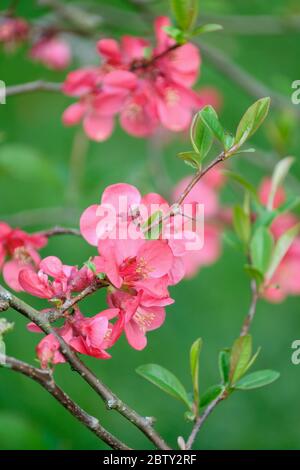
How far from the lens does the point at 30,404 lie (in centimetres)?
207

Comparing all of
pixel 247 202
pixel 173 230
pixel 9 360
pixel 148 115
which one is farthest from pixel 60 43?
pixel 9 360

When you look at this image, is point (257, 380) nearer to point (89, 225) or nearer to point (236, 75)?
point (89, 225)

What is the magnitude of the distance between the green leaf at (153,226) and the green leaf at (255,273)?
0.82ft

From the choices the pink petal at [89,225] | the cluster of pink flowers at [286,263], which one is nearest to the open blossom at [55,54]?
the cluster of pink flowers at [286,263]

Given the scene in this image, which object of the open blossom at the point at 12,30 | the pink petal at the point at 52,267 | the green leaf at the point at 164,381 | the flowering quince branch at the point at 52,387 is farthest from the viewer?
the open blossom at the point at 12,30

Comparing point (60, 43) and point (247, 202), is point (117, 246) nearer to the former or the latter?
point (247, 202)

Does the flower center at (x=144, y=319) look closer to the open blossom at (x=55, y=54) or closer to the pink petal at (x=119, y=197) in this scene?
the pink petal at (x=119, y=197)

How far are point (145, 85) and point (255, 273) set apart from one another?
1.12 ft

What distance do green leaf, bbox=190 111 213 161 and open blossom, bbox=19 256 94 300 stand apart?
0.58 feet

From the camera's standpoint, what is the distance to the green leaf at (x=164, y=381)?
90 cm

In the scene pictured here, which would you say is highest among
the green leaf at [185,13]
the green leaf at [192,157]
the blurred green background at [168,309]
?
the green leaf at [185,13]

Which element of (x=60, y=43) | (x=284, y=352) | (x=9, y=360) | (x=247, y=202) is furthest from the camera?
(x=284, y=352)

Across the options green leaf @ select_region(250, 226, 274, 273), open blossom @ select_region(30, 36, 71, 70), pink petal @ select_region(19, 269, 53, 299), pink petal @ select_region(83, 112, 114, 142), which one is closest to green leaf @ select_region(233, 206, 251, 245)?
green leaf @ select_region(250, 226, 274, 273)

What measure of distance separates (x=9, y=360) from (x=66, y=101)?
2.53 metres
